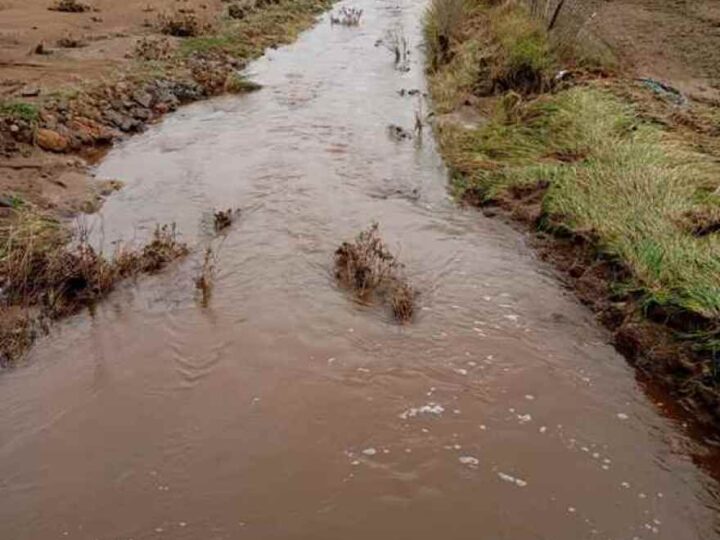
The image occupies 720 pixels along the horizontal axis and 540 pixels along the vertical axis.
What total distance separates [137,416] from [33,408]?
75cm

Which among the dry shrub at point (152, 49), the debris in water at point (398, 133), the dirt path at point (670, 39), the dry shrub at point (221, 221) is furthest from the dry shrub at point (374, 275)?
the dry shrub at point (152, 49)

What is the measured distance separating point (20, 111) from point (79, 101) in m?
1.12

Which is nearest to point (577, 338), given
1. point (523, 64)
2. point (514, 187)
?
point (514, 187)

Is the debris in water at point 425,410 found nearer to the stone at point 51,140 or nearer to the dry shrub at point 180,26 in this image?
the stone at point 51,140

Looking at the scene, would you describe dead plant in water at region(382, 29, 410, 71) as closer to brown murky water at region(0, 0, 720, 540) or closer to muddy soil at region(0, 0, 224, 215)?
muddy soil at region(0, 0, 224, 215)

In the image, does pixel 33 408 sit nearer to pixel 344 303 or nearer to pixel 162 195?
pixel 344 303

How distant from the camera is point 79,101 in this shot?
34.3ft

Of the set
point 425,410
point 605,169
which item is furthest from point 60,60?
point 425,410

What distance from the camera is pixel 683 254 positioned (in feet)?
19.6

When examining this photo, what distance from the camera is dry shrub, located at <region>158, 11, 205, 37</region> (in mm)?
15727

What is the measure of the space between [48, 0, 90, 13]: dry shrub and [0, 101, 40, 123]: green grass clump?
25.4ft

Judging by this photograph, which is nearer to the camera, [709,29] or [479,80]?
[479,80]

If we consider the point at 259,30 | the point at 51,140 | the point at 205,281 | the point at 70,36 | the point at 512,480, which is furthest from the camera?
the point at 259,30

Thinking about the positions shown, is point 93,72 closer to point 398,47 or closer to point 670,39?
point 398,47
